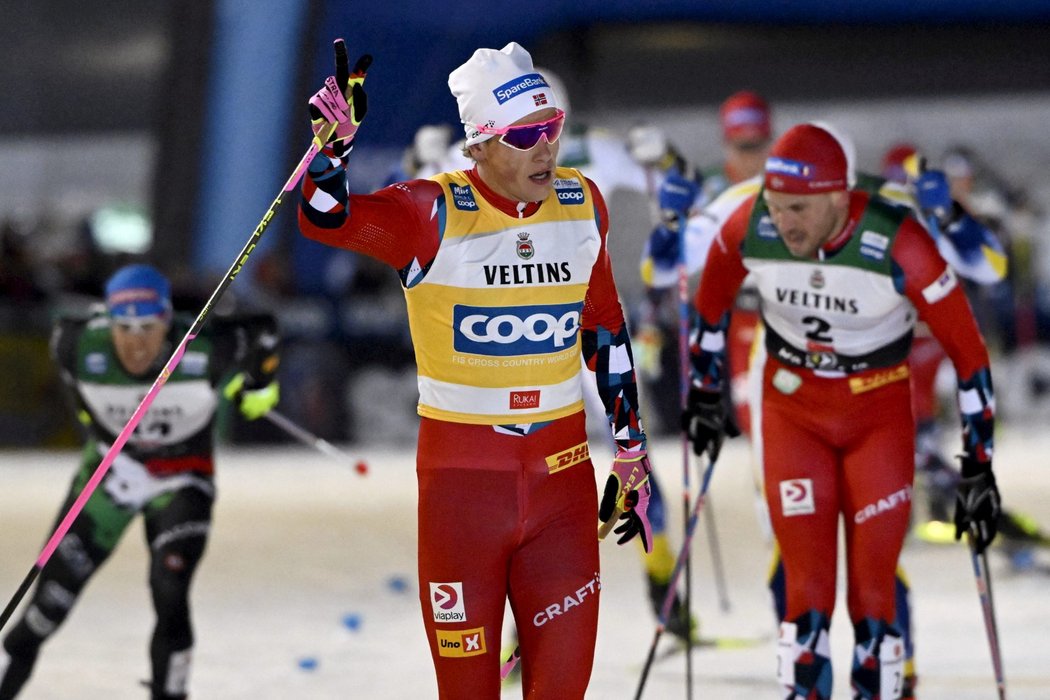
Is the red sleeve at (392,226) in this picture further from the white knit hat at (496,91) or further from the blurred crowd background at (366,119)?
the blurred crowd background at (366,119)

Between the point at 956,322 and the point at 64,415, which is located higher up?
the point at 956,322

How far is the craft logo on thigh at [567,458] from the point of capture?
4422mm

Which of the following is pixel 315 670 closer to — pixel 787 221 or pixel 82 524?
pixel 82 524

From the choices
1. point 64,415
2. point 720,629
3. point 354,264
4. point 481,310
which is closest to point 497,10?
point 354,264

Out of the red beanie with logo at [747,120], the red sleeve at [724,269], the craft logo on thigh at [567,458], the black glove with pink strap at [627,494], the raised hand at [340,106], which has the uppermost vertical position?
the raised hand at [340,106]

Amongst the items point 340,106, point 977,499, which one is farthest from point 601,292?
point 977,499

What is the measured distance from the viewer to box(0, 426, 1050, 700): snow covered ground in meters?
7.25

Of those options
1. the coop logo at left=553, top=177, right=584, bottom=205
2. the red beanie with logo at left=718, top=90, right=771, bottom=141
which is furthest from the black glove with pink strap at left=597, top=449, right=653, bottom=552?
the red beanie with logo at left=718, top=90, right=771, bottom=141

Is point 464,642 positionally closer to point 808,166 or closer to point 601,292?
point 601,292

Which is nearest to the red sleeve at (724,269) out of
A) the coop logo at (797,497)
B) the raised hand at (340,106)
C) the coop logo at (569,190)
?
the coop logo at (797,497)

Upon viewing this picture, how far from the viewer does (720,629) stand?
8.15 metres

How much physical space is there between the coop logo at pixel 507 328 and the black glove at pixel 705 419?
68.4 inches

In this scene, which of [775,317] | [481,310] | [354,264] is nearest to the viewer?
[481,310]

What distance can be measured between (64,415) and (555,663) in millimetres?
11588
